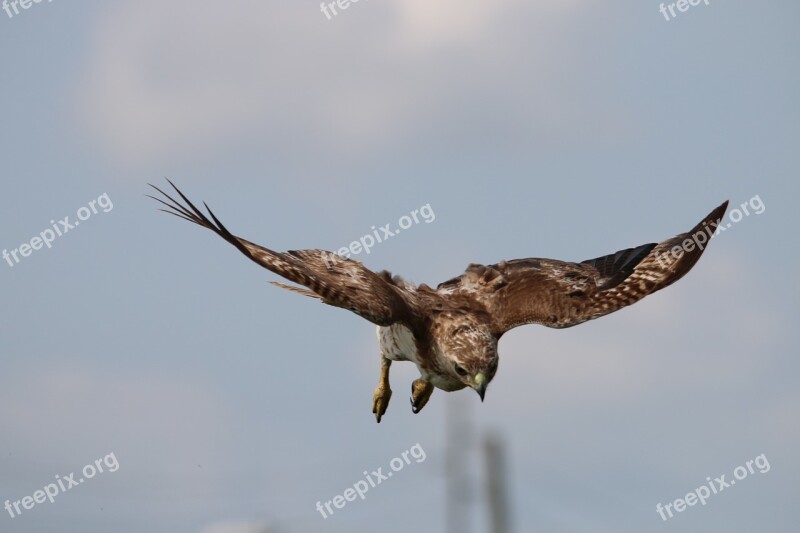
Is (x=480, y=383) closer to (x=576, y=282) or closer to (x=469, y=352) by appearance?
(x=469, y=352)

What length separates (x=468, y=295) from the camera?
930 inches

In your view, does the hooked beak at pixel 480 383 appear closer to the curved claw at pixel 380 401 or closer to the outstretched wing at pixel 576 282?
the outstretched wing at pixel 576 282

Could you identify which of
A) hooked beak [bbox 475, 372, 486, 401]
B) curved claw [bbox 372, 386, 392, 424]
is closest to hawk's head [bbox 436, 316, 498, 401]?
hooked beak [bbox 475, 372, 486, 401]

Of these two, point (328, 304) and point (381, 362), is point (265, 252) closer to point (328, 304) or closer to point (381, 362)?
point (328, 304)

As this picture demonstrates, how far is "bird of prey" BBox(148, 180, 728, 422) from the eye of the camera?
850 inches

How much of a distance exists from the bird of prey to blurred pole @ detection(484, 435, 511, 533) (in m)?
4.19

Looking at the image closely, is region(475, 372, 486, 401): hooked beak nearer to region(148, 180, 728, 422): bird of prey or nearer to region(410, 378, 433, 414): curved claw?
region(148, 180, 728, 422): bird of prey

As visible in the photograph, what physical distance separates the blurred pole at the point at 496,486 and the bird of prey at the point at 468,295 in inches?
165

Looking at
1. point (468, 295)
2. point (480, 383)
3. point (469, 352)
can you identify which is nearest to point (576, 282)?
point (468, 295)

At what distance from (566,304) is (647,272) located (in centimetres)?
140

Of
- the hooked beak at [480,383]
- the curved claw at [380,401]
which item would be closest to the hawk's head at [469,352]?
the hooked beak at [480,383]

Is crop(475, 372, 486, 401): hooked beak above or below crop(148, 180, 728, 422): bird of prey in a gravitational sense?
below

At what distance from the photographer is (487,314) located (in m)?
23.1

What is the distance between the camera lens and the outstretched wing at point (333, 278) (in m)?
21.0
